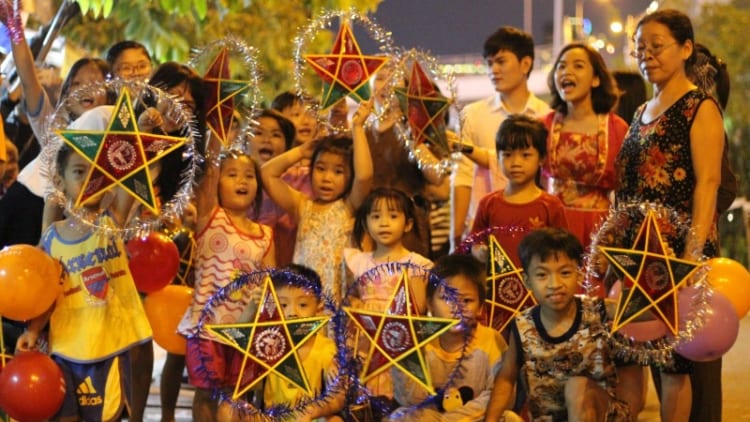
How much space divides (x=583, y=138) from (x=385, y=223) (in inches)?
44.6

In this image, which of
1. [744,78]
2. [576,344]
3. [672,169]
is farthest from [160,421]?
[744,78]

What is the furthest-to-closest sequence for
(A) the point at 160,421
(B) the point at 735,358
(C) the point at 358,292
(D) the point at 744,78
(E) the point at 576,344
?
(D) the point at 744,78, (B) the point at 735,358, (A) the point at 160,421, (C) the point at 358,292, (E) the point at 576,344

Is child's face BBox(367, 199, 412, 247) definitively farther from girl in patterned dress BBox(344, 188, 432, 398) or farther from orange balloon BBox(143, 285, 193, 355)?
orange balloon BBox(143, 285, 193, 355)

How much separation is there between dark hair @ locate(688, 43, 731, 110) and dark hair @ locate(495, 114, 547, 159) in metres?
0.75

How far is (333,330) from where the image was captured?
491 centimetres

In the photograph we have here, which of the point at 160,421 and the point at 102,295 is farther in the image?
the point at 160,421

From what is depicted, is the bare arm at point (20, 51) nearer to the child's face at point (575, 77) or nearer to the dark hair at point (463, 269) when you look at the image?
the dark hair at point (463, 269)

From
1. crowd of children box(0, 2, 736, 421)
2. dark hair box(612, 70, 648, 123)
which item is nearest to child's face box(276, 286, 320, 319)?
crowd of children box(0, 2, 736, 421)

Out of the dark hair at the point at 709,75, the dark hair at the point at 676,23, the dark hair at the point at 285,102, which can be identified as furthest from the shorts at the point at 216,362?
the dark hair at the point at 709,75

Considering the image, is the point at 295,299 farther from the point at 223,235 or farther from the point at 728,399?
the point at 728,399

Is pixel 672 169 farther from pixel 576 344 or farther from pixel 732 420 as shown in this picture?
pixel 732 420

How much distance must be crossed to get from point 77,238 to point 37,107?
873 millimetres

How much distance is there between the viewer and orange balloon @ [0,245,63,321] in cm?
464

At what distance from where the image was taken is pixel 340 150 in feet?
18.6
